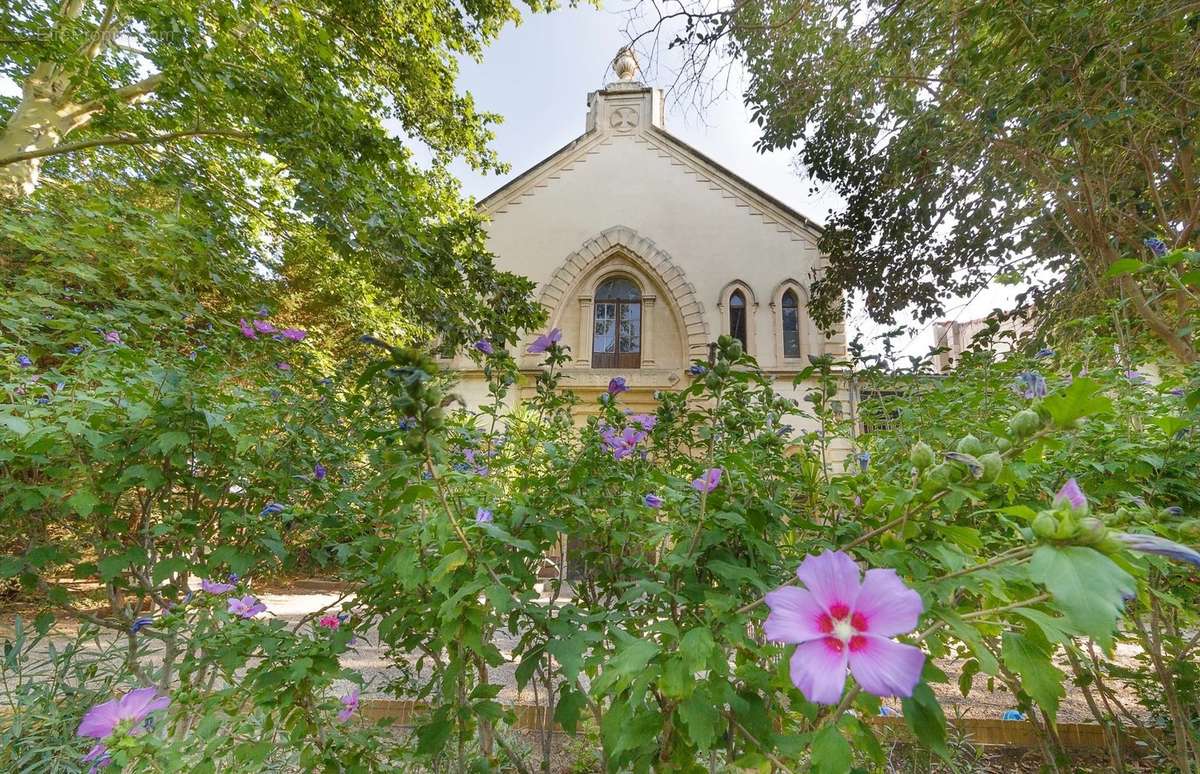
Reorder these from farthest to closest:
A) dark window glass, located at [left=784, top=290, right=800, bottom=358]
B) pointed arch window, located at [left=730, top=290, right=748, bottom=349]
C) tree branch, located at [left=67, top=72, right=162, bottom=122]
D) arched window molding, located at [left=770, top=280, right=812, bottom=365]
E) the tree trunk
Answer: pointed arch window, located at [left=730, top=290, right=748, bottom=349]
dark window glass, located at [left=784, top=290, right=800, bottom=358]
arched window molding, located at [left=770, top=280, right=812, bottom=365]
tree branch, located at [left=67, top=72, right=162, bottom=122]
the tree trunk

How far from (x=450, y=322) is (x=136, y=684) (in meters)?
1.98

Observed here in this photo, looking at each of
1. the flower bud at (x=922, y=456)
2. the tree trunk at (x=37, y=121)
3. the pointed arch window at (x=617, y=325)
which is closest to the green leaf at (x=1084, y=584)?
the flower bud at (x=922, y=456)

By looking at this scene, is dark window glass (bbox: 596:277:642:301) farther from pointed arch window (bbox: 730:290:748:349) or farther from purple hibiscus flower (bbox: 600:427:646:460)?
purple hibiscus flower (bbox: 600:427:646:460)

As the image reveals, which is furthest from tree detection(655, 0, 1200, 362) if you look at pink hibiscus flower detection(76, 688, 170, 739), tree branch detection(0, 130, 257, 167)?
tree branch detection(0, 130, 257, 167)

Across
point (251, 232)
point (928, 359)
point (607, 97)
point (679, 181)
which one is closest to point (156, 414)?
point (928, 359)

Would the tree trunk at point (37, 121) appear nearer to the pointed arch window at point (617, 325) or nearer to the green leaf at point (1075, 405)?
the green leaf at point (1075, 405)

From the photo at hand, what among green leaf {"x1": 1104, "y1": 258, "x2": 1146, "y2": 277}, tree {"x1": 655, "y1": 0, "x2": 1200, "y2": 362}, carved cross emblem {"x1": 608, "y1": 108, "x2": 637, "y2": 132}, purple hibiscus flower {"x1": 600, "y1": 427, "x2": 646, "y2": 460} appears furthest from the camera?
carved cross emblem {"x1": 608, "y1": 108, "x2": 637, "y2": 132}

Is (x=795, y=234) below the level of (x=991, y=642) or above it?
above

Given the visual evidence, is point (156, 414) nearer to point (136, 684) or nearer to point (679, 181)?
point (136, 684)

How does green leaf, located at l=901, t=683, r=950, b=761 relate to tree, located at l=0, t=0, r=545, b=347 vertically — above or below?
below

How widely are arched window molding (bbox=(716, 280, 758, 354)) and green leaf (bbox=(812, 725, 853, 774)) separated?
912 cm

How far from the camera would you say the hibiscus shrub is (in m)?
0.63

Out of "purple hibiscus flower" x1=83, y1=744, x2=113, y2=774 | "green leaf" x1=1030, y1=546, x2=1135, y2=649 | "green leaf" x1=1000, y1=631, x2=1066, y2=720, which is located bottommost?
"purple hibiscus flower" x1=83, y1=744, x2=113, y2=774

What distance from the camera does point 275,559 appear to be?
1.61 metres
